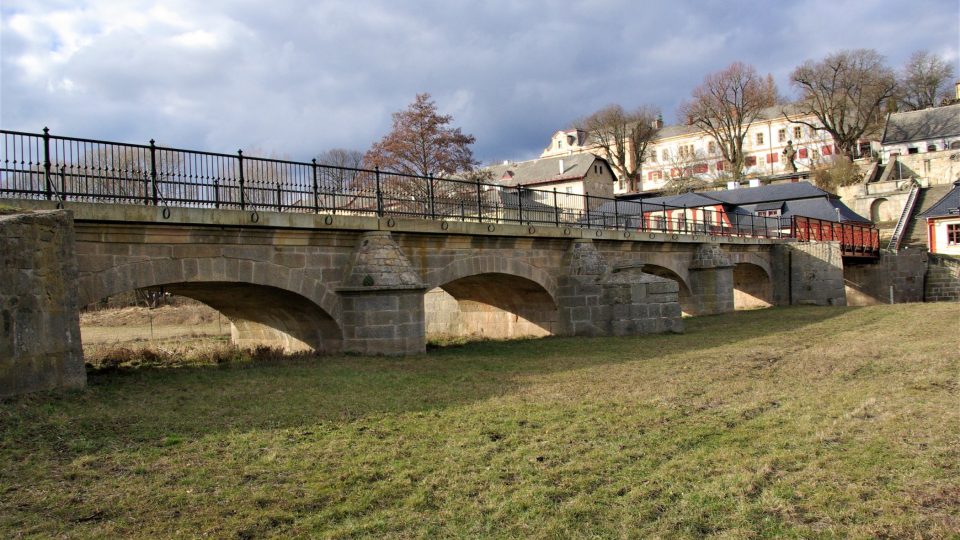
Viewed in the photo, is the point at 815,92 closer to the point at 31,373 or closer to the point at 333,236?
the point at 333,236

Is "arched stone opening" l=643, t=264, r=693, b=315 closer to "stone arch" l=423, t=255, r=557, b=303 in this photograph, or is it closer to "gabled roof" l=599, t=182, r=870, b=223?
"stone arch" l=423, t=255, r=557, b=303

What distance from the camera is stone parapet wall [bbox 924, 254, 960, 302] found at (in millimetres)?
35312

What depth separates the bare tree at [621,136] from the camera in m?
74.4

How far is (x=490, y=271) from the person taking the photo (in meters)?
16.1

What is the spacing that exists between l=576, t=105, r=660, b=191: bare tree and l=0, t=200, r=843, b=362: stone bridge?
2033 inches

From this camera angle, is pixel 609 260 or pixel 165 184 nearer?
pixel 165 184

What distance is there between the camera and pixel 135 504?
4.99 metres

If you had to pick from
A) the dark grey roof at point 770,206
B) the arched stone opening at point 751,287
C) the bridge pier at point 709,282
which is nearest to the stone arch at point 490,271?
the bridge pier at point 709,282

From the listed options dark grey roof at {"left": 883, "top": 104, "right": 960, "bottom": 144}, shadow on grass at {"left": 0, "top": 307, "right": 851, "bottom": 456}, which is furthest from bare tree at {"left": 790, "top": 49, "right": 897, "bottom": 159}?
shadow on grass at {"left": 0, "top": 307, "right": 851, "bottom": 456}

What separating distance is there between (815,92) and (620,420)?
65959mm

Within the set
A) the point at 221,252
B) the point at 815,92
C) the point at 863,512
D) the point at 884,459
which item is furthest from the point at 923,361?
the point at 815,92

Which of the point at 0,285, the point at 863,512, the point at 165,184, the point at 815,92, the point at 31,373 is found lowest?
the point at 863,512

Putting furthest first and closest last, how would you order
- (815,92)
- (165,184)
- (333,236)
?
(815,92)
(333,236)
(165,184)

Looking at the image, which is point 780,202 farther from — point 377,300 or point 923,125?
point 377,300
